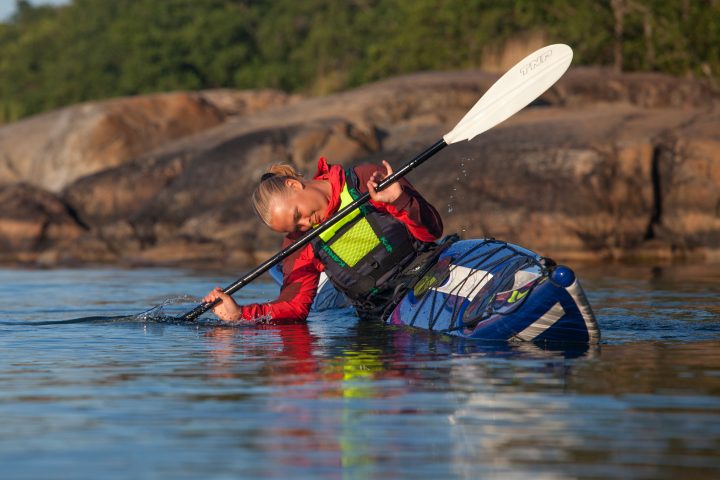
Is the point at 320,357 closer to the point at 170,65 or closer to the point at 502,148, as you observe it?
the point at 502,148

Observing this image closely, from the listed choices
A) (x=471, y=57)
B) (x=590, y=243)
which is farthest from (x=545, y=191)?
(x=471, y=57)

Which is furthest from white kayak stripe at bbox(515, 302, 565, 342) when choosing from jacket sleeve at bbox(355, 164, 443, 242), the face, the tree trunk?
the tree trunk

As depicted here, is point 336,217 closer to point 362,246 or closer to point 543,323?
point 362,246

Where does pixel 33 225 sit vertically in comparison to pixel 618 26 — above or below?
below

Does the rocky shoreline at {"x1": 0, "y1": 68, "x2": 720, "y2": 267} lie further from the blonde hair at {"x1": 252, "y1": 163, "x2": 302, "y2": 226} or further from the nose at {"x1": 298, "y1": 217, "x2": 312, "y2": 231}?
the blonde hair at {"x1": 252, "y1": 163, "x2": 302, "y2": 226}

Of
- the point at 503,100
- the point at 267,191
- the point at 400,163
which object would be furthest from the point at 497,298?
the point at 400,163

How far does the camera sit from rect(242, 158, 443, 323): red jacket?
709 cm

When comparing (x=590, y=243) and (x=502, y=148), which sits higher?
(x=502, y=148)

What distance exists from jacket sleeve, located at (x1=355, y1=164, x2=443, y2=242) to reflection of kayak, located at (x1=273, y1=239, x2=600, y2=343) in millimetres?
243

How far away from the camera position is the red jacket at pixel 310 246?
7090mm

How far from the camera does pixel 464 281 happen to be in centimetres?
721

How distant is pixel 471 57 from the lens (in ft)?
84.5

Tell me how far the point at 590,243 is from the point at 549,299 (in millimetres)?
10032

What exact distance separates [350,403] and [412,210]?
8.06 feet
